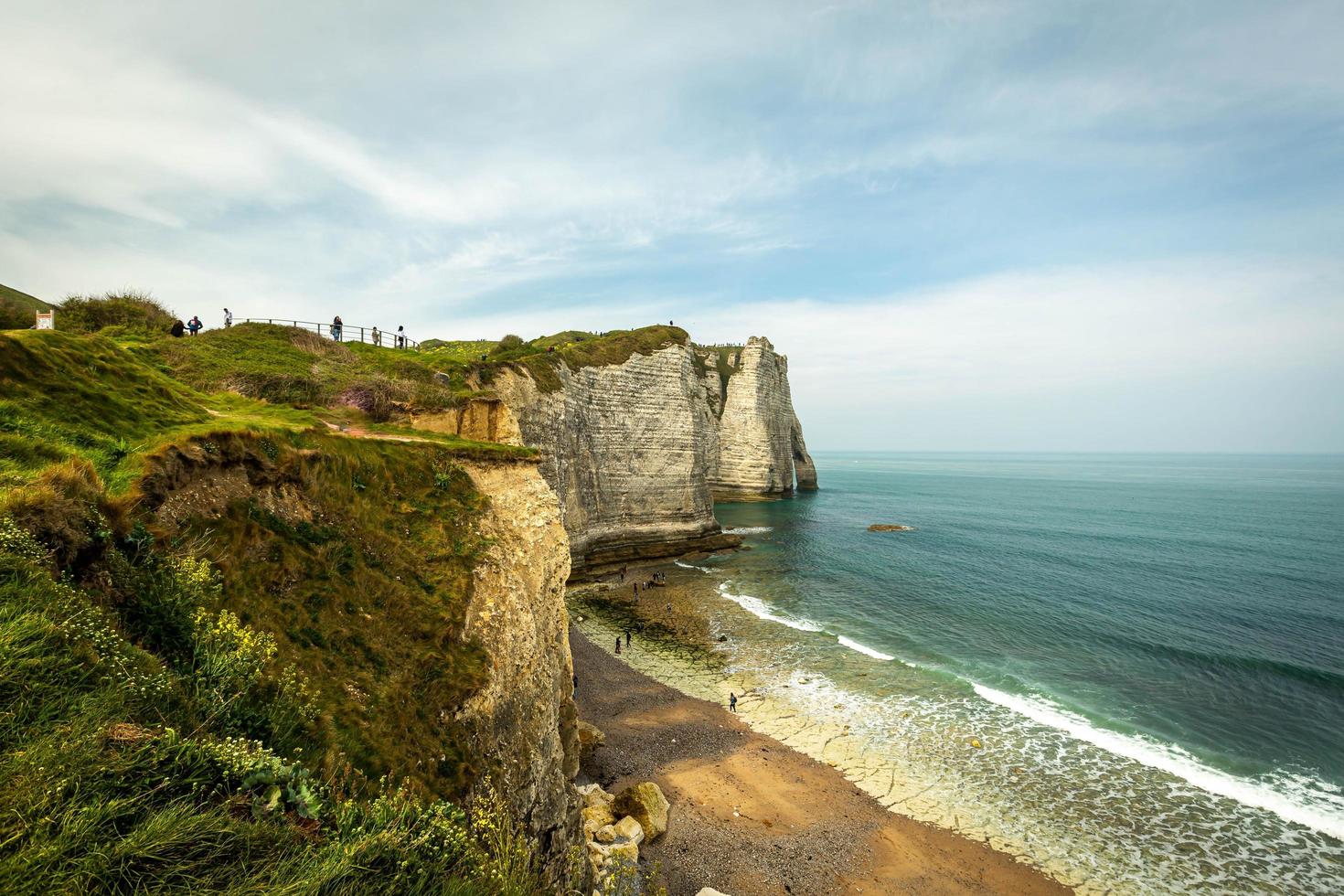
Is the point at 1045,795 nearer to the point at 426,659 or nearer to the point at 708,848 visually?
the point at 708,848

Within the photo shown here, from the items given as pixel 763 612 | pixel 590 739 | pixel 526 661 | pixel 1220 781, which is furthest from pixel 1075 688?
pixel 526 661

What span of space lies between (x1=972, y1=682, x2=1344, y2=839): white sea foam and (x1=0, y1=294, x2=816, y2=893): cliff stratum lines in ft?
74.4

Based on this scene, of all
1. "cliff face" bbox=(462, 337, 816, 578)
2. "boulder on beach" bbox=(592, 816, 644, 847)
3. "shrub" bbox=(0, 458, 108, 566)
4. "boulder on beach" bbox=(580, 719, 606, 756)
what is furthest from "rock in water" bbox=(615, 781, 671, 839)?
"cliff face" bbox=(462, 337, 816, 578)

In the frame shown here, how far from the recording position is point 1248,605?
126ft

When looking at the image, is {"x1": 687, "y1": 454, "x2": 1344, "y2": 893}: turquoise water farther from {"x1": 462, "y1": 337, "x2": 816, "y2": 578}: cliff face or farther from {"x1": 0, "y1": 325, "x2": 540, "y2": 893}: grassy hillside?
{"x1": 0, "y1": 325, "x2": 540, "y2": 893}: grassy hillside

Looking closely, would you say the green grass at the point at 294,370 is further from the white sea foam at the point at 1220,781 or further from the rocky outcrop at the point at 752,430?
the rocky outcrop at the point at 752,430

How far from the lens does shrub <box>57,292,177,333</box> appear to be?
24609 mm

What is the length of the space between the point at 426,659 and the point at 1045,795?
22.6 metres

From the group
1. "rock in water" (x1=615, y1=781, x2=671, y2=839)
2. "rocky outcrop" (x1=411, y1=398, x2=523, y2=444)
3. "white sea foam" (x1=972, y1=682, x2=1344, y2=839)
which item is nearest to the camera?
"rock in water" (x1=615, y1=781, x2=671, y2=839)

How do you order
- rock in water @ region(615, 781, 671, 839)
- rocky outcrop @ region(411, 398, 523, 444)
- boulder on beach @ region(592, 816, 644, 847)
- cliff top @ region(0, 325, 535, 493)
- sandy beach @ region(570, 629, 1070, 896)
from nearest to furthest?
cliff top @ region(0, 325, 535, 493) → boulder on beach @ region(592, 816, 644, 847) → sandy beach @ region(570, 629, 1070, 896) → rock in water @ region(615, 781, 671, 839) → rocky outcrop @ region(411, 398, 523, 444)

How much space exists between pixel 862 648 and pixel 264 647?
1233 inches

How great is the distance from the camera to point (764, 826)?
18375 millimetres

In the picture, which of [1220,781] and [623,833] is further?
[1220,781]

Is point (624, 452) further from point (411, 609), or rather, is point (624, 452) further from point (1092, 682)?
point (411, 609)
